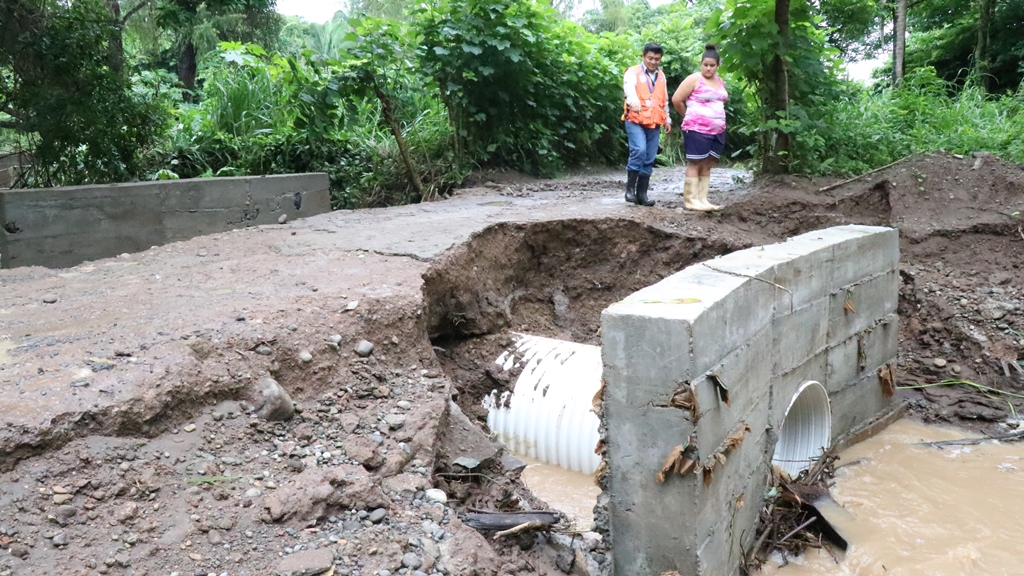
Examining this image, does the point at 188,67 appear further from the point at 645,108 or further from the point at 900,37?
the point at 900,37

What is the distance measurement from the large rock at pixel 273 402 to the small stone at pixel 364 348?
529 millimetres

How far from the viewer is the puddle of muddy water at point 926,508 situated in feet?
13.1

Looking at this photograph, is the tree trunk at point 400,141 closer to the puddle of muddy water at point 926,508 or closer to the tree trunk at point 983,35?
the puddle of muddy water at point 926,508

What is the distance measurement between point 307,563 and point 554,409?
7.55 feet

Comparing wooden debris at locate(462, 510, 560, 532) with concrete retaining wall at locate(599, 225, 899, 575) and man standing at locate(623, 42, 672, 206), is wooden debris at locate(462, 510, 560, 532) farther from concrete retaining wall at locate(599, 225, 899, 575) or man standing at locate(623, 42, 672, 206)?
man standing at locate(623, 42, 672, 206)

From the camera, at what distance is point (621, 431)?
3.28 metres

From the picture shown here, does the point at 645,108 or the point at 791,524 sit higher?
the point at 645,108

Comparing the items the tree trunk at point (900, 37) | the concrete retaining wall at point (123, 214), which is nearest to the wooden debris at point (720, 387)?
the concrete retaining wall at point (123, 214)

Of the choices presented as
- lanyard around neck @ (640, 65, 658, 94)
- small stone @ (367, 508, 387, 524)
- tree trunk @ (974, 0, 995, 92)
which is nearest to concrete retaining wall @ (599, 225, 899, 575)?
small stone @ (367, 508, 387, 524)

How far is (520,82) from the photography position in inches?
383

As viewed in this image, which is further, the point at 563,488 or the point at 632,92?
the point at 632,92

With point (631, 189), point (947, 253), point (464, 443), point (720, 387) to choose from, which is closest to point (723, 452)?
point (720, 387)

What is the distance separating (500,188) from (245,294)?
5.41 metres

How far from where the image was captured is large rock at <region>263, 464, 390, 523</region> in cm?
251
